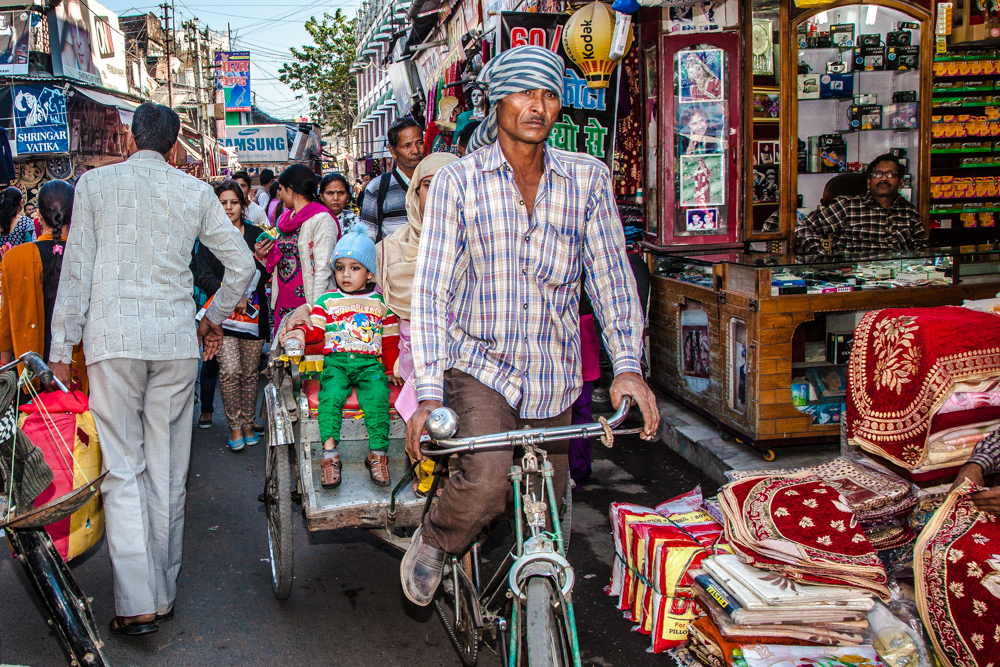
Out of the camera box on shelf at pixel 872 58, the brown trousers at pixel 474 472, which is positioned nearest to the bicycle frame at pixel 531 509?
the brown trousers at pixel 474 472


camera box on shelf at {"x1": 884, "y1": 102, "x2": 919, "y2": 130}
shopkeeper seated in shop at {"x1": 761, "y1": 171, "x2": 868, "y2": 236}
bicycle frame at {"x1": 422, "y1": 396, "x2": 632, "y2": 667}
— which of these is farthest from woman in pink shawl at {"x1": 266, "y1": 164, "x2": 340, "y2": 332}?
camera box on shelf at {"x1": 884, "y1": 102, "x2": 919, "y2": 130}

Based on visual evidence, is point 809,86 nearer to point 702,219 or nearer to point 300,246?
point 702,219

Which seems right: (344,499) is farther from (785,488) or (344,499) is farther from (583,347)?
(785,488)

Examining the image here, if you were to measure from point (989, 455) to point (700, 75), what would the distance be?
4.53 m

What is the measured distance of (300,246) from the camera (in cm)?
588

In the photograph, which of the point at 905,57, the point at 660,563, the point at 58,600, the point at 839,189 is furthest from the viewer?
the point at 905,57

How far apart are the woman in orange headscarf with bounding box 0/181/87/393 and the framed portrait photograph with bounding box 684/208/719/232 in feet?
15.3

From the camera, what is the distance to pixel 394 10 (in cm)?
2398

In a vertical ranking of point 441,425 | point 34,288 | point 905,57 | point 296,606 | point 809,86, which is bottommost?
point 296,606

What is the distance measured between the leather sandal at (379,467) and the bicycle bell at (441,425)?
1.80 m

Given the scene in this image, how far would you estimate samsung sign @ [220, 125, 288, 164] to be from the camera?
23516 millimetres

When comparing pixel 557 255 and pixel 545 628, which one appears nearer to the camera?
pixel 545 628

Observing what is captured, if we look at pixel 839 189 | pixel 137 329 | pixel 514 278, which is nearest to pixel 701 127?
pixel 839 189

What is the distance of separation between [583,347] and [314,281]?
2.93 meters
